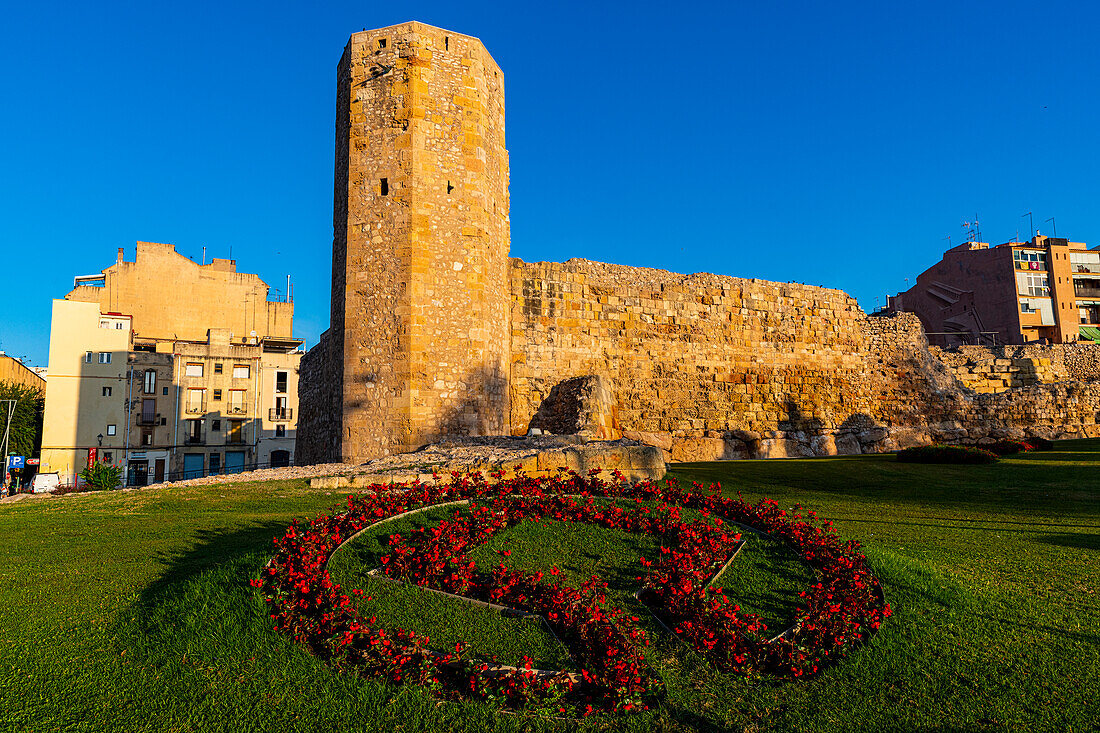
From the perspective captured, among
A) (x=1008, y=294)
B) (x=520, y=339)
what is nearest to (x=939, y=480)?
(x=520, y=339)

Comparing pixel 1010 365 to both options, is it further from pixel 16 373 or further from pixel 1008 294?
pixel 16 373

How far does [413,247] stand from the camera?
47.3ft

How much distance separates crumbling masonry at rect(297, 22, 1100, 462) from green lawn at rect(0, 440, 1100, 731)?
6749 mm

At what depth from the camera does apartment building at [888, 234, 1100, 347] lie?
160 ft

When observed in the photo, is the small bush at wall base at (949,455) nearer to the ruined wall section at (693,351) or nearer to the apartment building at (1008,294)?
the ruined wall section at (693,351)

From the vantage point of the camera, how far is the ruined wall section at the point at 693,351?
58.1ft

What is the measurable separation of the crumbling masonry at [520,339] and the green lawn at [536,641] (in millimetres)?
6749

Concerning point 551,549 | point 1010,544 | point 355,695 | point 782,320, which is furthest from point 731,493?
point 782,320

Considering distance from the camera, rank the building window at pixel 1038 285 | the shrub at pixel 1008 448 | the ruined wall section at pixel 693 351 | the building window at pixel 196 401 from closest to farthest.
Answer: the shrub at pixel 1008 448 → the ruined wall section at pixel 693 351 → the building window at pixel 196 401 → the building window at pixel 1038 285

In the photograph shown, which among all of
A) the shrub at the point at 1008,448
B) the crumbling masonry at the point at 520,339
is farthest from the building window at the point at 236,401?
the shrub at the point at 1008,448

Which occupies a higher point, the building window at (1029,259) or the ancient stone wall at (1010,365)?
the building window at (1029,259)

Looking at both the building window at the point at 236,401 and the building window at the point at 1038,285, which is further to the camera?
the building window at the point at 1038,285

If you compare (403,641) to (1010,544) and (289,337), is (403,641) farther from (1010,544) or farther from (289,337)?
(289,337)

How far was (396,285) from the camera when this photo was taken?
47.0 ft
